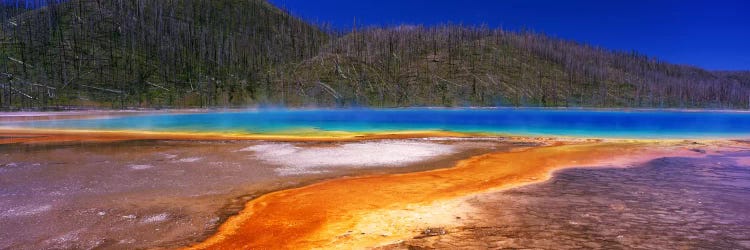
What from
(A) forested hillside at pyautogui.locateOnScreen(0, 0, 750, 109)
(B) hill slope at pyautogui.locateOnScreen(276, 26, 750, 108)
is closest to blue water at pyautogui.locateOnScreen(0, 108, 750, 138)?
(A) forested hillside at pyautogui.locateOnScreen(0, 0, 750, 109)

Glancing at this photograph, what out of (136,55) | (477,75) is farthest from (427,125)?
(136,55)

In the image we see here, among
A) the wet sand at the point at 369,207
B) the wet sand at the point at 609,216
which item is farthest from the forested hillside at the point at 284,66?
the wet sand at the point at 609,216

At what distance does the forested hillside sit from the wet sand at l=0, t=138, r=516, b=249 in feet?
157

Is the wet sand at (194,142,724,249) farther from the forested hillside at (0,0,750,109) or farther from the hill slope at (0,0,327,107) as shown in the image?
the hill slope at (0,0,327,107)

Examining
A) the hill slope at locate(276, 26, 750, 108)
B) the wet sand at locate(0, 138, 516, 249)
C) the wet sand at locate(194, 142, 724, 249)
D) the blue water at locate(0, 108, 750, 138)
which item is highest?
the hill slope at locate(276, 26, 750, 108)

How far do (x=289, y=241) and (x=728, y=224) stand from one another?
6.34 meters

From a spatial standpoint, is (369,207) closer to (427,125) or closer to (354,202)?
(354,202)

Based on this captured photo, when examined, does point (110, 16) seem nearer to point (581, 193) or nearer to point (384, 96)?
point (384, 96)

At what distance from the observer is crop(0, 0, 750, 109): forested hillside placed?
6384 cm

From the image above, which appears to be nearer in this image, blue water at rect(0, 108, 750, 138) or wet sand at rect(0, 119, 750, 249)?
wet sand at rect(0, 119, 750, 249)

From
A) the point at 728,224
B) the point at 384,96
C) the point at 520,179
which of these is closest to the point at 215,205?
the point at 520,179

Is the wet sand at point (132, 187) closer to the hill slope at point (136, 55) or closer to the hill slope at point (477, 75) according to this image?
the hill slope at point (136, 55)

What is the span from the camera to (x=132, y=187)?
9.07 metres

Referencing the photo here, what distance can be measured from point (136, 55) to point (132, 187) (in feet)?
238
